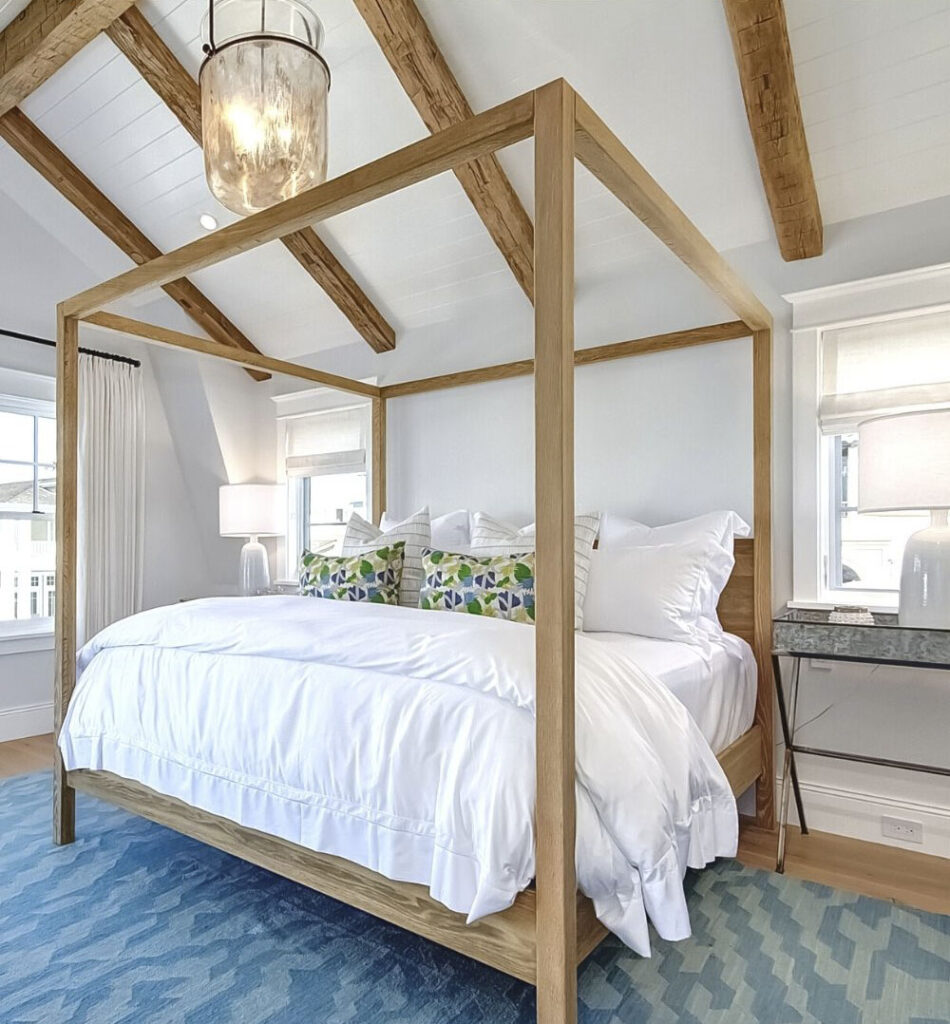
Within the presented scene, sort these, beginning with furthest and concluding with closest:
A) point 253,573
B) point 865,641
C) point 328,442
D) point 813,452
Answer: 1. point 328,442
2. point 253,573
3. point 813,452
4. point 865,641

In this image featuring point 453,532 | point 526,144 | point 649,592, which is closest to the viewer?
point 649,592

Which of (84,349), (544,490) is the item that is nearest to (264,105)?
(544,490)

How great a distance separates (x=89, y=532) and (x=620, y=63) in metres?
3.70

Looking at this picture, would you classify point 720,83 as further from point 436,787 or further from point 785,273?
point 436,787

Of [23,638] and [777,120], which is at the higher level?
[777,120]

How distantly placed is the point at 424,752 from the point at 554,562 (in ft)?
1.89

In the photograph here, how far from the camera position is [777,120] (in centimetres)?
248

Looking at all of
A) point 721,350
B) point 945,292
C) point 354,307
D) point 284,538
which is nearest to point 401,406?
point 354,307

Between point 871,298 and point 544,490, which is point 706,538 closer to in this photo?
point 871,298

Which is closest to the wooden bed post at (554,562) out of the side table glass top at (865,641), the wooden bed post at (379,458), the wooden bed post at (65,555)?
the side table glass top at (865,641)

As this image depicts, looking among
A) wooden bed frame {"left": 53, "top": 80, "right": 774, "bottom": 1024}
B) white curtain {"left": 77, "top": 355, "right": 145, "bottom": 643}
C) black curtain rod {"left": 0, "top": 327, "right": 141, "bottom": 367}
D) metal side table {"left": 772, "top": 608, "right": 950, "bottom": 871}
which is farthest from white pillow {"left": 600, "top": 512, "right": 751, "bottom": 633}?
black curtain rod {"left": 0, "top": 327, "right": 141, "bottom": 367}

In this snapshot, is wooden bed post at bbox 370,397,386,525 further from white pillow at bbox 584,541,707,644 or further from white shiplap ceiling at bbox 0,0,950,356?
white pillow at bbox 584,541,707,644

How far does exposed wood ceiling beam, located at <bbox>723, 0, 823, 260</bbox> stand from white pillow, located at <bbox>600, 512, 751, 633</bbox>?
1130 mm

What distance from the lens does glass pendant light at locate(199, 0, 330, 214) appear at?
194 cm
